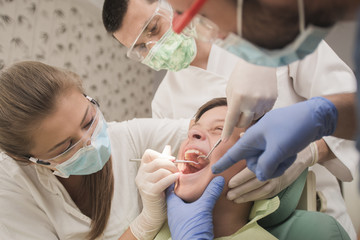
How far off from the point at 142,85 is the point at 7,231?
276 centimetres

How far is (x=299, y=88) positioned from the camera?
Result: 6.26 ft

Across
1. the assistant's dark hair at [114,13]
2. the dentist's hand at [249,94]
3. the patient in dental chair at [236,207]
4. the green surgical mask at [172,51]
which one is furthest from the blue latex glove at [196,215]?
the assistant's dark hair at [114,13]

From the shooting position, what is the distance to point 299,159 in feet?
5.10

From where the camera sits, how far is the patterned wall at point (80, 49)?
8.82ft

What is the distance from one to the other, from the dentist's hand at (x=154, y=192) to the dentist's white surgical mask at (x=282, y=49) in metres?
0.86

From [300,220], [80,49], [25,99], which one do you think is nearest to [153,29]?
[25,99]

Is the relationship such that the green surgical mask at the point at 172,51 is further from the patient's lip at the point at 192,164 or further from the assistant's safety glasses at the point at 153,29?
the patient's lip at the point at 192,164

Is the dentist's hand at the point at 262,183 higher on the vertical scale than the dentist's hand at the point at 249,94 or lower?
lower

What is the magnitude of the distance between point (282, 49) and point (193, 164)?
95cm

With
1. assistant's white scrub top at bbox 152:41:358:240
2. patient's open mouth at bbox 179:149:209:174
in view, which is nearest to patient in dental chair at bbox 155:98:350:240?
patient's open mouth at bbox 179:149:209:174

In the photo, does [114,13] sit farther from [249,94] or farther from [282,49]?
[282,49]

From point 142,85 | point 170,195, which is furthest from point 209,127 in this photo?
point 142,85

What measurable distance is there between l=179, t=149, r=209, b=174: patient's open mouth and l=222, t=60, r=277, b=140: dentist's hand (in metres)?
0.20

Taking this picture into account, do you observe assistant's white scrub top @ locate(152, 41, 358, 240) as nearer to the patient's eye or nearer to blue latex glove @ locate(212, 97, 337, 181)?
the patient's eye
